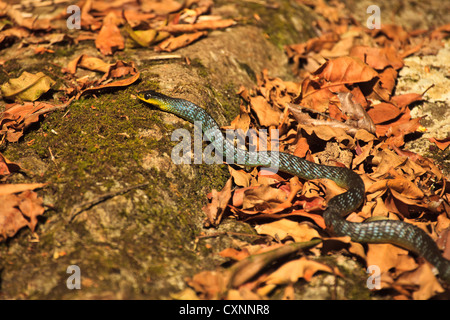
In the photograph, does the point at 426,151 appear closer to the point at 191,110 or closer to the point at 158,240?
the point at 191,110

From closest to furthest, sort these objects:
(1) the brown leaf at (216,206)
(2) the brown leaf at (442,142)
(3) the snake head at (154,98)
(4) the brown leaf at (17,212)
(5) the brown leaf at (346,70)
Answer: (4) the brown leaf at (17,212)
(1) the brown leaf at (216,206)
(3) the snake head at (154,98)
(2) the brown leaf at (442,142)
(5) the brown leaf at (346,70)

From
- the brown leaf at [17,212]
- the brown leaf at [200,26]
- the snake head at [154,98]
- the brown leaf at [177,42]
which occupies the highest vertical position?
the brown leaf at [200,26]

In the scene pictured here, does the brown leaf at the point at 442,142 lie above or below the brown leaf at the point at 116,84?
below

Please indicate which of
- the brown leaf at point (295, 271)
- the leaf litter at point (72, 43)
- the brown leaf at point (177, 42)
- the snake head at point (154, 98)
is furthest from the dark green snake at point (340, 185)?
the brown leaf at point (177, 42)

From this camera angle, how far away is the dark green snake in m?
3.63

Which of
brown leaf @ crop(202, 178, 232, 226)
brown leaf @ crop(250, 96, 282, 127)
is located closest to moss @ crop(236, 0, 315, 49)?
brown leaf @ crop(250, 96, 282, 127)

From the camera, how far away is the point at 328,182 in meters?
4.40

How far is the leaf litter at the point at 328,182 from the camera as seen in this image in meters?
3.31

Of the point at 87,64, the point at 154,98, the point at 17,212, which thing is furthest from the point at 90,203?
the point at 87,64

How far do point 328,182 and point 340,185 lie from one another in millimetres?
227

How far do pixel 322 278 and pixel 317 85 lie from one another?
3103 millimetres

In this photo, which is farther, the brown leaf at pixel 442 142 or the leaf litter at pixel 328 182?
the brown leaf at pixel 442 142

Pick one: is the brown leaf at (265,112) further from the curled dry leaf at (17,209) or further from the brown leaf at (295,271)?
the curled dry leaf at (17,209)

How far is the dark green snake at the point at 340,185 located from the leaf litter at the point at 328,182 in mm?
105
